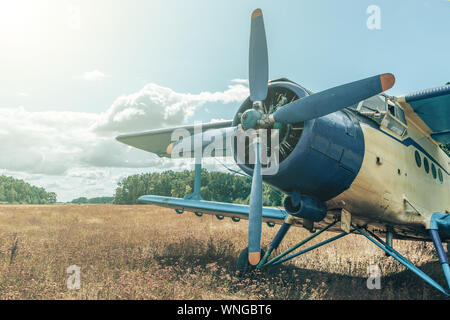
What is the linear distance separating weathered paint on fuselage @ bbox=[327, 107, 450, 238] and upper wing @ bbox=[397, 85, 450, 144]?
0.25 metres

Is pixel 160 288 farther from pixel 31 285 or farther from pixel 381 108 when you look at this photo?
pixel 381 108

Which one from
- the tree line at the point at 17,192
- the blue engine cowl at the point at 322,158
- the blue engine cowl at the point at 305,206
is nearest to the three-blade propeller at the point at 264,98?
the blue engine cowl at the point at 322,158

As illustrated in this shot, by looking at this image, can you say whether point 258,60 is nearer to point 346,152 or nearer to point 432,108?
point 346,152

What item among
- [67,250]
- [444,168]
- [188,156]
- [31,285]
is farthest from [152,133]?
[444,168]

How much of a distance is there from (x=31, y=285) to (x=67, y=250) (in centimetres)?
Answer: 276

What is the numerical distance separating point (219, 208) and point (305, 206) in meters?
3.41

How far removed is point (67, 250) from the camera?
770 centimetres

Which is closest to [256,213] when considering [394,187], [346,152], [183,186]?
[346,152]

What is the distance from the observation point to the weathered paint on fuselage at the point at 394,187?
5.09 metres

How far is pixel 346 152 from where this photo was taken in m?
4.69

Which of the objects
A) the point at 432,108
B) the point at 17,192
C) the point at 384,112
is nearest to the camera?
the point at 384,112

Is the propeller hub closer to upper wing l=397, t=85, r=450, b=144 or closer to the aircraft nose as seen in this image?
the aircraft nose
